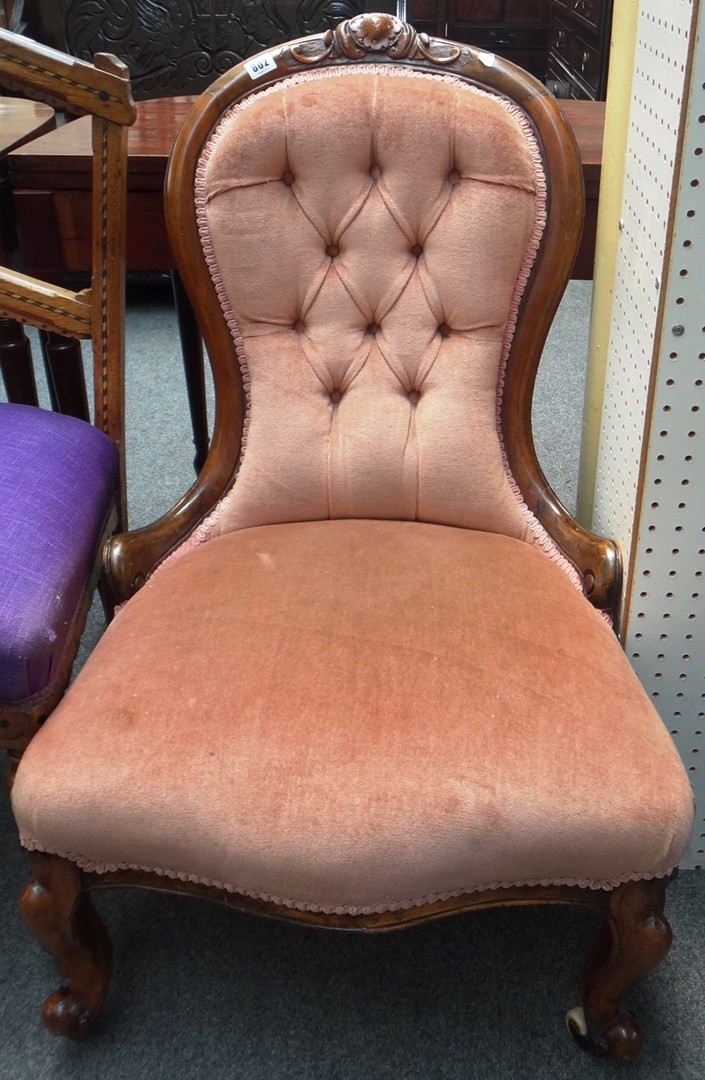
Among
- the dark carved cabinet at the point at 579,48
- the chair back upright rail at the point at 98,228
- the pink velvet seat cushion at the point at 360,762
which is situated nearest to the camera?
the pink velvet seat cushion at the point at 360,762

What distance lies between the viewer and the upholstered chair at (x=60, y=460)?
915 millimetres

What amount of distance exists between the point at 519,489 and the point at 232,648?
1.41 feet

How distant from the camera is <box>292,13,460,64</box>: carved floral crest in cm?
102

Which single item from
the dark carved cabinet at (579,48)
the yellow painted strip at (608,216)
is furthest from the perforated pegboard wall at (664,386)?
the dark carved cabinet at (579,48)

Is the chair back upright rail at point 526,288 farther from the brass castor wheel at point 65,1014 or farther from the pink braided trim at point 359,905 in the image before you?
→ the brass castor wheel at point 65,1014

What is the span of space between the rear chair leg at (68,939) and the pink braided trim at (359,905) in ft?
0.11

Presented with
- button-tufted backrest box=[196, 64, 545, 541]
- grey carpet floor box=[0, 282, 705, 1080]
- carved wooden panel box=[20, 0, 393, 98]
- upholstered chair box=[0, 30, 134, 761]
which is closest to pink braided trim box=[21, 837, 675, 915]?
upholstered chair box=[0, 30, 134, 761]

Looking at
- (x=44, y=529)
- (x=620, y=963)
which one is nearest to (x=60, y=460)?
(x=44, y=529)

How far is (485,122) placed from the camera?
100cm

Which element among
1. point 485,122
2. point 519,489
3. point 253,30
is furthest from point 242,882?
point 253,30

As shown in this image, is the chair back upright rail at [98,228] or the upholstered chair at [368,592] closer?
the upholstered chair at [368,592]

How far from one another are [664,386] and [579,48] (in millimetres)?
2900

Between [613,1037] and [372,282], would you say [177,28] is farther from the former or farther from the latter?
[613,1037]

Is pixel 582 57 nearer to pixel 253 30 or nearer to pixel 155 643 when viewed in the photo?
pixel 253 30
